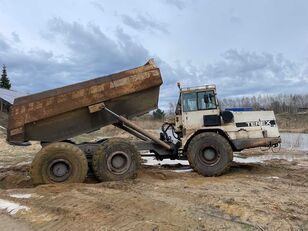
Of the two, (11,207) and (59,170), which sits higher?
(59,170)

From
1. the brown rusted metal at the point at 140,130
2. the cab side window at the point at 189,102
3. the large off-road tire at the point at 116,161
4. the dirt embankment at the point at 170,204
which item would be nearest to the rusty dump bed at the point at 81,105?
the brown rusted metal at the point at 140,130

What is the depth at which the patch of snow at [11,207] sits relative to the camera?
26.9ft

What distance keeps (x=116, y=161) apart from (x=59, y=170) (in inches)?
57.3

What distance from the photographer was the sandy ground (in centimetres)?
704

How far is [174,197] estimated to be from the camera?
8.92 metres

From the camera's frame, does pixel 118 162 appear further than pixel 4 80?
No

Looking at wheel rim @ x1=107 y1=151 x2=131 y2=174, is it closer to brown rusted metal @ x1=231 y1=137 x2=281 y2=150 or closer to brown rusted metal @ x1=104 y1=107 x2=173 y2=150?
brown rusted metal @ x1=104 y1=107 x2=173 y2=150

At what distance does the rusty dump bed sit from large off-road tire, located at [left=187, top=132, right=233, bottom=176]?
1.80 m

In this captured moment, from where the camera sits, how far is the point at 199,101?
13250mm

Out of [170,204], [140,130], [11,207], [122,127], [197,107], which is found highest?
[197,107]

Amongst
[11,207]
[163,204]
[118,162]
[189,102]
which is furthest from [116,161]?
[163,204]

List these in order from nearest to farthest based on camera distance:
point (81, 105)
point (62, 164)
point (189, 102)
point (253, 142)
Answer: point (62, 164) → point (81, 105) → point (253, 142) → point (189, 102)

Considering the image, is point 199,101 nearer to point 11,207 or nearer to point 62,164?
point 62,164

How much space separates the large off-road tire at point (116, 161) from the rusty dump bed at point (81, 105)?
0.78 metres
